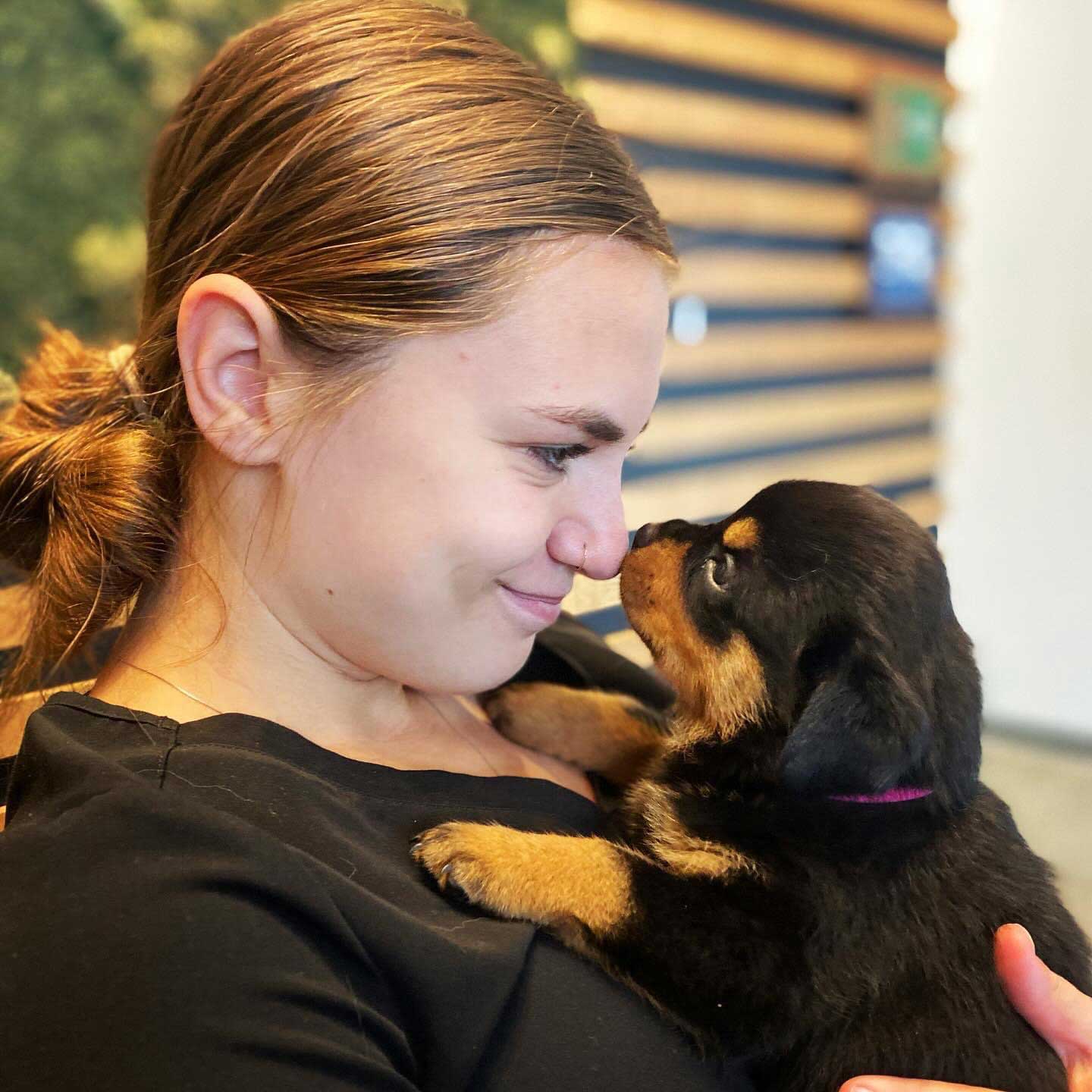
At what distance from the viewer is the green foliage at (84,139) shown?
150cm

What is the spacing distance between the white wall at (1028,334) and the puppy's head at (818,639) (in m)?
1.47

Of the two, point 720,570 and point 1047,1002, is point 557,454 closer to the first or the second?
point 720,570

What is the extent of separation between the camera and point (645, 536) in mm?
1579

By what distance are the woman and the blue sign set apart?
1728 mm

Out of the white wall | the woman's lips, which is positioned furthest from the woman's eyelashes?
the white wall

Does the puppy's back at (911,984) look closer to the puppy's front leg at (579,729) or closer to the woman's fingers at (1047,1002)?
the woman's fingers at (1047,1002)

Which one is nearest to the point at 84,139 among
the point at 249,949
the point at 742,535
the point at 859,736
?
the point at 742,535

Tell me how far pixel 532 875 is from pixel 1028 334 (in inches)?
120

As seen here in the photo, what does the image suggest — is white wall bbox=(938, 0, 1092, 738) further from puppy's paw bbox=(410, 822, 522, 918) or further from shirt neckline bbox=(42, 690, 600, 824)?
puppy's paw bbox=(410, 822, 522, 918)

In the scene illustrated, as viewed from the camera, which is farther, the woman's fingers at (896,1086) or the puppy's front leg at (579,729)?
the puppy's front leg at (579,729)

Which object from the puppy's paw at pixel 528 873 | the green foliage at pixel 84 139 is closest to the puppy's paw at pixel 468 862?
the puppy's paw at pixel 528 873

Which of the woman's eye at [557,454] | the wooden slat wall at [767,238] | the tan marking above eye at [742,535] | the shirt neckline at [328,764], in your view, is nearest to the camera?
the shirt neckline at [328,764]

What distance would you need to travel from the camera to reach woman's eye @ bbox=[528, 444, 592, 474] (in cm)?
120

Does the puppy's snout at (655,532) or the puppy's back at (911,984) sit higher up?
the puppy's snout at (655,532)
